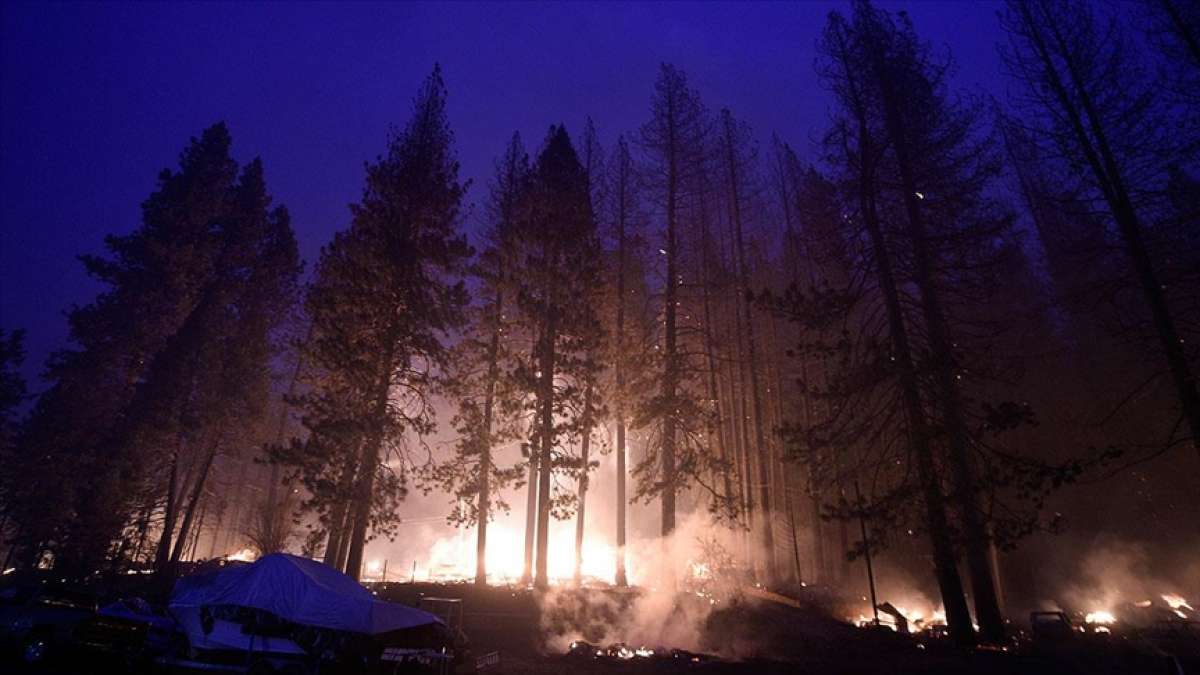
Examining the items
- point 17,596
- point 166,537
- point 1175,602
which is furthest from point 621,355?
point 1175,602

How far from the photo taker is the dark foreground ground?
11.8 metres

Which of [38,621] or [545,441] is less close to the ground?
[545,441]

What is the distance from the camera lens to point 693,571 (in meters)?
20.5

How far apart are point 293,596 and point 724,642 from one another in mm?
11410

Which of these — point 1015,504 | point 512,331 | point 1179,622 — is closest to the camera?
point 1179,622

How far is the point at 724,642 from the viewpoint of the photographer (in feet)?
52.8

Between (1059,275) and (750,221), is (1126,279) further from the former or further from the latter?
(750,221)

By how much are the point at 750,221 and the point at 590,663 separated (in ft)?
79.3

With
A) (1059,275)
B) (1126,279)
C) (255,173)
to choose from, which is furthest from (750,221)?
(255,173)

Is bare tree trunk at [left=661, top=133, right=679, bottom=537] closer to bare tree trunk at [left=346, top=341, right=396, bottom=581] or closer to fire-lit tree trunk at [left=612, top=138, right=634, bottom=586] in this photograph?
fire-lit tree trunk at [left=612, top=138, right=634, bottom=586]

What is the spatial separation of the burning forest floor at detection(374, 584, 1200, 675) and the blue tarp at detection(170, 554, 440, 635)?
3.16 metres

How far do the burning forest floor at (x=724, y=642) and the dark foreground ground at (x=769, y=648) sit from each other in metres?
0.03

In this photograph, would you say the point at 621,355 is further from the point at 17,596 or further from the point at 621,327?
the point at 17,596

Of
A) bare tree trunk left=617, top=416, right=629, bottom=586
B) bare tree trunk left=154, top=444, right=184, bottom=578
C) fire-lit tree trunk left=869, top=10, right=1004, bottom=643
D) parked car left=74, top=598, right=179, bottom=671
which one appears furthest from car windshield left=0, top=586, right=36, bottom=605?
fire-lit tree trunk left=869, top=10, right=1004, bottom=643
